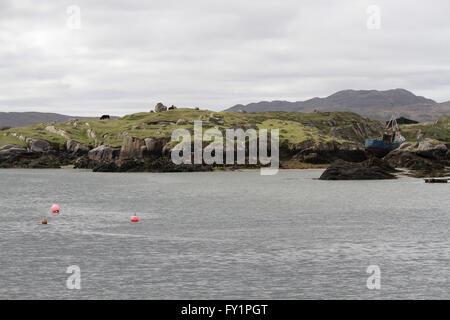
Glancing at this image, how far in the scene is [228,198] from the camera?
87.1 m

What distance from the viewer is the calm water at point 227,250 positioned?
28125mm

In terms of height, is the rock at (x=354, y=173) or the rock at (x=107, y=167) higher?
the rock at (x=354, y=173)

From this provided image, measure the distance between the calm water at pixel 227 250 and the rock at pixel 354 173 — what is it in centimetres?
5200

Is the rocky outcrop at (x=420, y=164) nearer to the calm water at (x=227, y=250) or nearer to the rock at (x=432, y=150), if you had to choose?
the rock at (x=432, y=150)

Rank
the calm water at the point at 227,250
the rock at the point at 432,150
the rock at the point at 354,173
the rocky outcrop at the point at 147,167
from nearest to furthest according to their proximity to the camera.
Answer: the calm water at the point at 227,250, the rock at the point at 354,173, the rocky outcrop at the point at 147,167, the rock at the point at 432,150

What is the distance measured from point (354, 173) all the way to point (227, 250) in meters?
93.7

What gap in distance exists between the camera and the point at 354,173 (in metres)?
128

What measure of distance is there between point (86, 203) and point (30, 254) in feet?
136

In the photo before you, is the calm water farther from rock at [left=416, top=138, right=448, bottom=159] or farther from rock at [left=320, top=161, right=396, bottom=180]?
rock at [left=416, top=138, right=448, bottom=159]

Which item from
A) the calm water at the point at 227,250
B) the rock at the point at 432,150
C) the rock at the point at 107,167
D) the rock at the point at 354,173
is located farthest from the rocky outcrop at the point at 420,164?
the rock at the point at 107,167

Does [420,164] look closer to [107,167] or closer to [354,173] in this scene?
[354,173]
